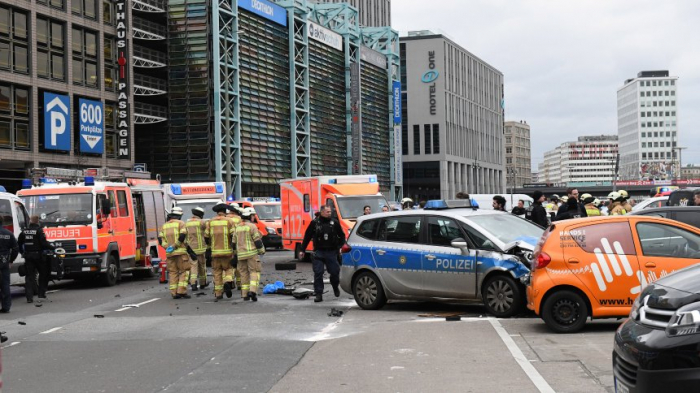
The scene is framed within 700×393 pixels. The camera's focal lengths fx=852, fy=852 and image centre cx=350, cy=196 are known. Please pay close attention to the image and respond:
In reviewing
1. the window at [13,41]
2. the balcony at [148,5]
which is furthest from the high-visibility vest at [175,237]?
the balcony at [148,5]

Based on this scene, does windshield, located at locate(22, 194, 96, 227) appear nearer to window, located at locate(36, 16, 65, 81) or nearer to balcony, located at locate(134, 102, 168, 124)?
window, located at locate(36, 16, 65, 81)

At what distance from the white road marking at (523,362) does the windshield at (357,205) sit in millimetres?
15016

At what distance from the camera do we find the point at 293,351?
9938 millimetres

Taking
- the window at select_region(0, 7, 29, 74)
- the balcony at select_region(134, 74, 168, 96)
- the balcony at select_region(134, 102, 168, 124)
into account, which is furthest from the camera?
the balcony at select_region(134, 102, 168, 124)

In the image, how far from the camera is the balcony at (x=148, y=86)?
192 feet

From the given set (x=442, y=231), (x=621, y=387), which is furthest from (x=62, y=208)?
(x=621, y=387)

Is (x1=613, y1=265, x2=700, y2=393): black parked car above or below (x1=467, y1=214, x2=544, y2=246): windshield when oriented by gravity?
below

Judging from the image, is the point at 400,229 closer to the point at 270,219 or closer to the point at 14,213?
the point at 14,213

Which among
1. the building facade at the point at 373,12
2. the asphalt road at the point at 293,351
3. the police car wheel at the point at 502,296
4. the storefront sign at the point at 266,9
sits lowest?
the asphalt road at the point at 293,351

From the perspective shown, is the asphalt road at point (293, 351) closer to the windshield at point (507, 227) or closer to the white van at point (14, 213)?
the windshield at point (507, 227)

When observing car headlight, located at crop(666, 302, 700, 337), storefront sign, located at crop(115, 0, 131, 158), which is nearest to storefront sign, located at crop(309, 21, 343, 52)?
storefront sign, located at crop(115, 0, 131, 158)

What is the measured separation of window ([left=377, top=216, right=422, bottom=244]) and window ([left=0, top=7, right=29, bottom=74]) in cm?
3664

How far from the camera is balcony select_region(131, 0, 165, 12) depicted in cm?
5810

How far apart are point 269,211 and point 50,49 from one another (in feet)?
62.6
